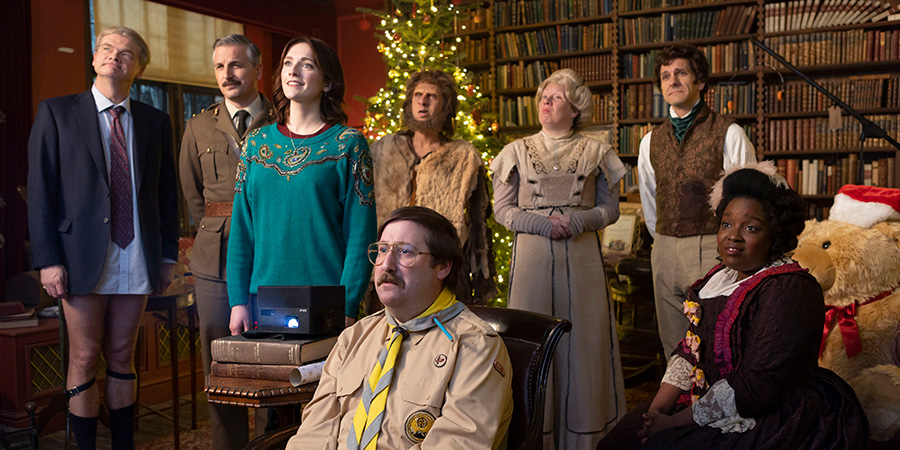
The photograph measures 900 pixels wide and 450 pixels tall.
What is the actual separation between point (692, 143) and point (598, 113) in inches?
133

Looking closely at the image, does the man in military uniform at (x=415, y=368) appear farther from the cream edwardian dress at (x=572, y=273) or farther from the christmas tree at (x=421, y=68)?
the christmas tree at (x=421, y=68)

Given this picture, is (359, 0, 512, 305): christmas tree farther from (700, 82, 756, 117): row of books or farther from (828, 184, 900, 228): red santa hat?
(828, 184, 900, 228): red santa hat

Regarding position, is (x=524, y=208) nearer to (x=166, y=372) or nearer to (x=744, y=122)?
(x=166, y=372)

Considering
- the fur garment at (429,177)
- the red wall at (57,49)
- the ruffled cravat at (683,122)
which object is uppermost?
the red wall at (57,49)

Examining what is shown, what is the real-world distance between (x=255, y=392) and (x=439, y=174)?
1.82 metres

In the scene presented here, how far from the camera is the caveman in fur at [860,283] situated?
2.27m

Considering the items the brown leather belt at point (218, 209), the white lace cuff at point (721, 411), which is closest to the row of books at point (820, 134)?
the white lace cuff at point (721, 411)

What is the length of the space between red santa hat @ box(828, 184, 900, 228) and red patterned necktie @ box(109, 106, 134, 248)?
2529 millimetres

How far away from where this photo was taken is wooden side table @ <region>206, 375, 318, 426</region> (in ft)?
5.31

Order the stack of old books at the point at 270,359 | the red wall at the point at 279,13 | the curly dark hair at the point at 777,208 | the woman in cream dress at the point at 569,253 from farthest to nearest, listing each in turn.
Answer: the red wall at the point at 279,13 → the woman in cream dress at the point at 569,253 → the curly dark hair at the point at 777,208 → the stack of old books at the point at 270,359

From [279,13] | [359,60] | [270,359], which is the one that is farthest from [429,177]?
[359,60]

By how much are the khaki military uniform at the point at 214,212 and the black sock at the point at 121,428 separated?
0.35m

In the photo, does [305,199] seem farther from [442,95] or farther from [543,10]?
[543,10]

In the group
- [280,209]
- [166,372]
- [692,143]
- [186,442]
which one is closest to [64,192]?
[280,209]
